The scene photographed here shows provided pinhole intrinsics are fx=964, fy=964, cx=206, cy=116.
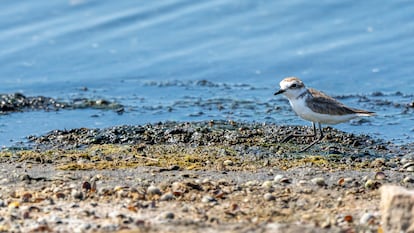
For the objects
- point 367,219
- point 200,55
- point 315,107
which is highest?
point 200,55

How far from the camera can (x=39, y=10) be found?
18.0m

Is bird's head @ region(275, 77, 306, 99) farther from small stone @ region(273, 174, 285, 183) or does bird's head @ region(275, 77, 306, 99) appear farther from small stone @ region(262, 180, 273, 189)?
small stone @ region(262, 180, 273, 189)

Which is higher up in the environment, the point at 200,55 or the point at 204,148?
the point at 200,55

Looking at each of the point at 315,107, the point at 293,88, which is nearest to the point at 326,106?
the point at 315,107

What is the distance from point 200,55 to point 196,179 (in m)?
7.38

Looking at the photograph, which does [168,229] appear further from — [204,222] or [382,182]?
[382,182]

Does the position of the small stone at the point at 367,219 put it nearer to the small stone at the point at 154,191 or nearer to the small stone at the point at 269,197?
the small stone at the point at 269,197

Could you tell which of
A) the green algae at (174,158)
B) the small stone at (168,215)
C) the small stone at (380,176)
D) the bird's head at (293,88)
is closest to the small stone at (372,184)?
the small stone at (380,176)

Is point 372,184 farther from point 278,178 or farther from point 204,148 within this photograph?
point 204,148

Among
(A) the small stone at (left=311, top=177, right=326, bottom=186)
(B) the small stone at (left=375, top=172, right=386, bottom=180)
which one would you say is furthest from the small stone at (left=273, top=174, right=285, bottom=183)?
(B) the small stone at (left=375, top=172, right=386, bottom=180)

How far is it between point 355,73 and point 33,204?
28.0 ft

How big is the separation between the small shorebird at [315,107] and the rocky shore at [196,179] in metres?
0.29

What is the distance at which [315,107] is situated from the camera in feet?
37.3

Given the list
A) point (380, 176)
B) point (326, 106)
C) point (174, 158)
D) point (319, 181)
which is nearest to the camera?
point (319, 181)
